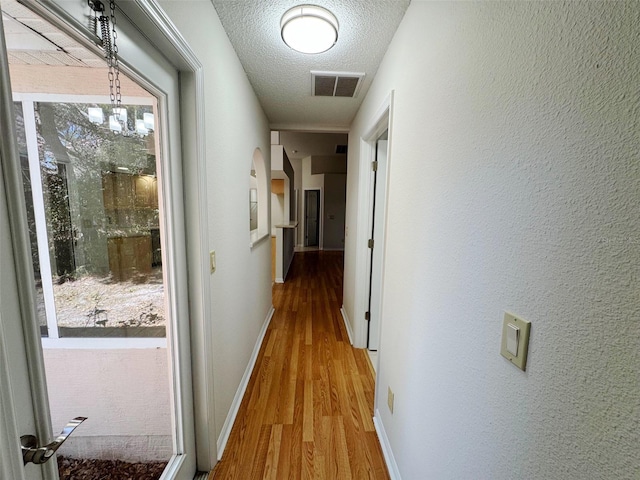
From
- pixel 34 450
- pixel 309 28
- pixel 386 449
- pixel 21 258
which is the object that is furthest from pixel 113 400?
pixel 309 28

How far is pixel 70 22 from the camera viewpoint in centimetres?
62

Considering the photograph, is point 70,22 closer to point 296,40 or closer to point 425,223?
point 296,40

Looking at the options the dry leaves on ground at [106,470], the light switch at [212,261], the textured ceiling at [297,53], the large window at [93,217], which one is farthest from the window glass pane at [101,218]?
the textured ceiling at [297,53]

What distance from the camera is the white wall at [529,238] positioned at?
39cm

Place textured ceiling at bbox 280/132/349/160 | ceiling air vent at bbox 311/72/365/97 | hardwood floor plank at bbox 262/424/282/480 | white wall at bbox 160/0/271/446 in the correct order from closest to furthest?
1. white wall at bbox 160/0/271/446
2. hardwood floor plank at bbox 262/424/282/480
3. ceiling air vent at bbox 311/72/365/97
4. textured ceiling at bbox 280/132/349/160

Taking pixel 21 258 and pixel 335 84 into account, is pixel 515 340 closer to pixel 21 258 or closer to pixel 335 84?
pixel 21 258

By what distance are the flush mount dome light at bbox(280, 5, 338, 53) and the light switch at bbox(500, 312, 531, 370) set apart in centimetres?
153

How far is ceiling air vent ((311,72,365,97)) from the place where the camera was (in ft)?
6.23

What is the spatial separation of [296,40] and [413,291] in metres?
1.46

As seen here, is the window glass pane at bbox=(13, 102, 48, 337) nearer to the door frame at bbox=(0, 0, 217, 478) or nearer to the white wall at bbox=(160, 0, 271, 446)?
the door frame at bbox=(0, 0, 217, 478)

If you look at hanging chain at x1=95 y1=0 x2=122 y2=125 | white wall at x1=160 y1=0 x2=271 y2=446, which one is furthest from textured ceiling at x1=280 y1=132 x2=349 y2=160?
hanging chain at x1=95 y1=0 x2=122 y2=125

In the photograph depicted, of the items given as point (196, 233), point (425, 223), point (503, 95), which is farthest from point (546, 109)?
point (196, 233)

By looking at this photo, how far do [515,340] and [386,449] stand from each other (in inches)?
51.4

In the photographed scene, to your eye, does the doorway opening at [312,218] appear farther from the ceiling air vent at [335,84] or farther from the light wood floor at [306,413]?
the ceiling air vent at [335,84]
